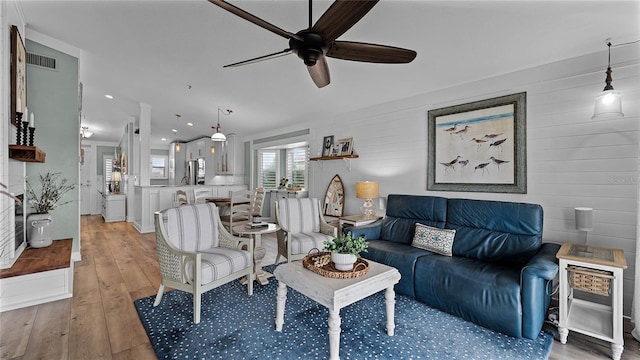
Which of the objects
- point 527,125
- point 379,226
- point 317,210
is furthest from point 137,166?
point 527,125

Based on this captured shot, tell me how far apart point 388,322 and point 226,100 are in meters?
4.65

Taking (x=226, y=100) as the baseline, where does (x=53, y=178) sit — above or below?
below

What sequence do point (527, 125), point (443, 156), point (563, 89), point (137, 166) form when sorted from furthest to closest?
point (137, 166) → point (443, 156) → point (527, 125) → point (563, 89)

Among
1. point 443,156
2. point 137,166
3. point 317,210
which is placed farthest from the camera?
point 137,166

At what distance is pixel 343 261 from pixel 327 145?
347 centimetres

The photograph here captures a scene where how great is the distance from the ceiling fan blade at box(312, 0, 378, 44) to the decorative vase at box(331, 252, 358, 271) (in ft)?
4.98

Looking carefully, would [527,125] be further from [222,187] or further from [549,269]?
[222,187]

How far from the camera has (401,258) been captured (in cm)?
296

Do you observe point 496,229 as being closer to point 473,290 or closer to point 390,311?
point 473,290

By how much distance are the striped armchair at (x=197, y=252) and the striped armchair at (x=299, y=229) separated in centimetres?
58

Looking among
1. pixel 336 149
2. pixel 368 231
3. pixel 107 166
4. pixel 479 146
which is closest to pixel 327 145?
pixel 336 149

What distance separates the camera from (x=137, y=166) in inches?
283

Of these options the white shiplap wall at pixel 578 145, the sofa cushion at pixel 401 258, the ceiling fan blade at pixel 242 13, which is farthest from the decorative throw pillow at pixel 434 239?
the ceiling fan blade at pixel 242 13

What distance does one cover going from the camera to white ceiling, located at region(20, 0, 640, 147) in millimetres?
2350
